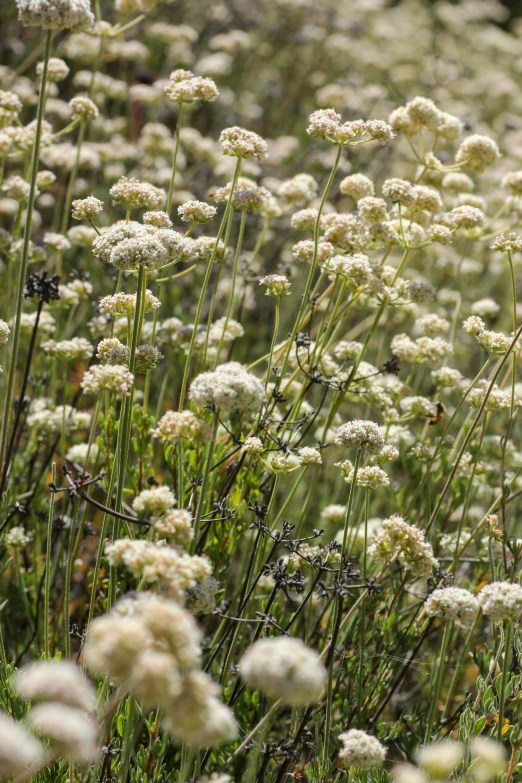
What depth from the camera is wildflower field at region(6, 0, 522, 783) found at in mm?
1916

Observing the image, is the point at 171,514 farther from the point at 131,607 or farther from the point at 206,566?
the point at 131,607

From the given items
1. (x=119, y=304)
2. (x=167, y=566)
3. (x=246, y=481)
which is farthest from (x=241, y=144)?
(x=167, y=566)

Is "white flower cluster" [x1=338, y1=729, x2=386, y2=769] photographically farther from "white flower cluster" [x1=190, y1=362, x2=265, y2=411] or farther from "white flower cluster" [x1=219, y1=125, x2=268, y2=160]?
"white flower cluster" [x1=219, y1=125, x2=268, y2=160]

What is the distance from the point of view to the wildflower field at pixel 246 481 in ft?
6.29

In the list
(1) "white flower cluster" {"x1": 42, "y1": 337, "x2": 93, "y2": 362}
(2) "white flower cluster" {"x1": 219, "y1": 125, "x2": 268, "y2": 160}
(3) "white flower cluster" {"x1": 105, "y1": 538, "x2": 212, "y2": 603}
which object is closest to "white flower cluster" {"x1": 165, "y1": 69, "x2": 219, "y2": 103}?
(2) "white flower cluster" {"x1": 219, "y1": 125, "x2": 268, "y2": 160}

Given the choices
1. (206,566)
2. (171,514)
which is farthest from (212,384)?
(206,566)

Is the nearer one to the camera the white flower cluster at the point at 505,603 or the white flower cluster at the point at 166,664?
the white flower cluster at the point at 166,664

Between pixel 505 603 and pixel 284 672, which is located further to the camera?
pixel 505 603

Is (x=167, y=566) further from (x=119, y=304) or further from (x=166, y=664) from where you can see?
(x=119, y=304)

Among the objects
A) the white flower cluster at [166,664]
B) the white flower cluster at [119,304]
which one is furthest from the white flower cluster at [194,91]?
the white flower cluster at [166,664]

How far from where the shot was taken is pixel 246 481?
3.12 metres

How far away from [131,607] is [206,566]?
0.69ft

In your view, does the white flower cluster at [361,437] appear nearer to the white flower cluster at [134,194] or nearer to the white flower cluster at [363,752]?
the white flower cluster at [363,752]

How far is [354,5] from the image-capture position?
39.8ft
